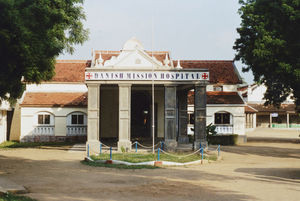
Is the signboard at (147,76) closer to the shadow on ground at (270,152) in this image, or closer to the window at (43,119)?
Answer: the shadow on ground at (270,152)

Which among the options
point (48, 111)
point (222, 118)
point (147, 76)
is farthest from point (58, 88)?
point (222, 118)

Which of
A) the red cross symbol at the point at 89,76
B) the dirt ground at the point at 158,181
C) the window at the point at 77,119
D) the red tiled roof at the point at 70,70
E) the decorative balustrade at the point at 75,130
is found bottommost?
the dirt ground at the point at 158,181

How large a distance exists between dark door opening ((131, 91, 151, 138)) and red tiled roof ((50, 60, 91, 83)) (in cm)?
562

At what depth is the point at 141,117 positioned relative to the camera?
31672 mm

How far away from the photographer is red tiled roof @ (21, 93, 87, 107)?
30.6 m

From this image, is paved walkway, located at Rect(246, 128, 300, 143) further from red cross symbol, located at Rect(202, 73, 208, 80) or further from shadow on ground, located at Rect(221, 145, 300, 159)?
red cross symbol, located at Rect(202, 73, 208, 80)

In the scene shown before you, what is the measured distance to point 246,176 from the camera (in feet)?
45.2

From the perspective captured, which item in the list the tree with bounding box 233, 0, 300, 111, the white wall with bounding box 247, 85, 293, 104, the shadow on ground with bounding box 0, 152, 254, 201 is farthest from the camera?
the white wall with bounding box 247, 85, 293, 104

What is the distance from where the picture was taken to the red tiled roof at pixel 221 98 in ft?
107

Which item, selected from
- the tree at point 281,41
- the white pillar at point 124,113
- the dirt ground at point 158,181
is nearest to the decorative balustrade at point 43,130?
the white pillar at point 124,113

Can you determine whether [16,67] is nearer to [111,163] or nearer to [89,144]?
[111,163]

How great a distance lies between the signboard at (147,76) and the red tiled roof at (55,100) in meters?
9.78

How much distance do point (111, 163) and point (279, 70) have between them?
1134 centimetres

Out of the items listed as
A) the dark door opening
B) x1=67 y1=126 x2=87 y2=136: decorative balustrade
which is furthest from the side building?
x1=67 y1=126 x2=87 y2=136: decorative balustrade
